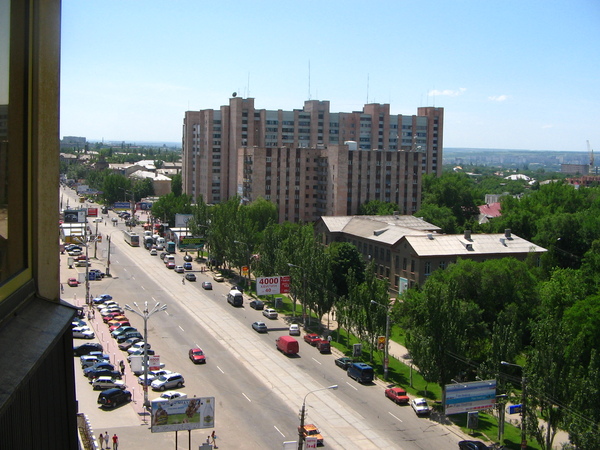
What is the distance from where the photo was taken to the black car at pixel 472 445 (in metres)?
22.0

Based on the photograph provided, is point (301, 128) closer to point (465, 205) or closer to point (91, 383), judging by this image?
point (465, 205)

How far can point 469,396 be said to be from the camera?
2352 centimetres

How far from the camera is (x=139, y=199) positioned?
10406 centimetres

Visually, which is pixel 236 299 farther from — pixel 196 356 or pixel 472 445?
pixel 472 445

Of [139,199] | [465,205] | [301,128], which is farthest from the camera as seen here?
[139,199]

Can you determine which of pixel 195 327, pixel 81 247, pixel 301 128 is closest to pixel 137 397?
pixel 195 327

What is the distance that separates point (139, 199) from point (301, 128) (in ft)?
103

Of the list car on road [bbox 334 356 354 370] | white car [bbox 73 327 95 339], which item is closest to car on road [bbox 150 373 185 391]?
car on road [bbox 334 356 354 370]

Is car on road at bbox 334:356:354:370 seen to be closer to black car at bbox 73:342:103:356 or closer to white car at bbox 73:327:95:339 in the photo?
black car at bbox 73:342:103:356

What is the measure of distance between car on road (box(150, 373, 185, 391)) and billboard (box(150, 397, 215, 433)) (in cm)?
691

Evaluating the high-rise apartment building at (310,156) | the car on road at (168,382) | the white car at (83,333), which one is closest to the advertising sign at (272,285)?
the white car at (83,333)

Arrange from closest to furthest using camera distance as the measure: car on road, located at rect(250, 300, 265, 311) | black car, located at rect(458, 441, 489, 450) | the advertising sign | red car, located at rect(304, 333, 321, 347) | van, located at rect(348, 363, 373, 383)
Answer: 1. black car, located at rect(458, 441, 489, 450)
2. van, located at rect(348, 363, 373, 383)
3. red car, located at rect(304, 333, 321, 347)
4. the advertising sign
5. car on road, located at rect(250, 300, 265, 311)

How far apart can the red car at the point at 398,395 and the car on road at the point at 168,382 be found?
329 inches

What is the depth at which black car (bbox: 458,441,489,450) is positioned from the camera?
2205 cm
